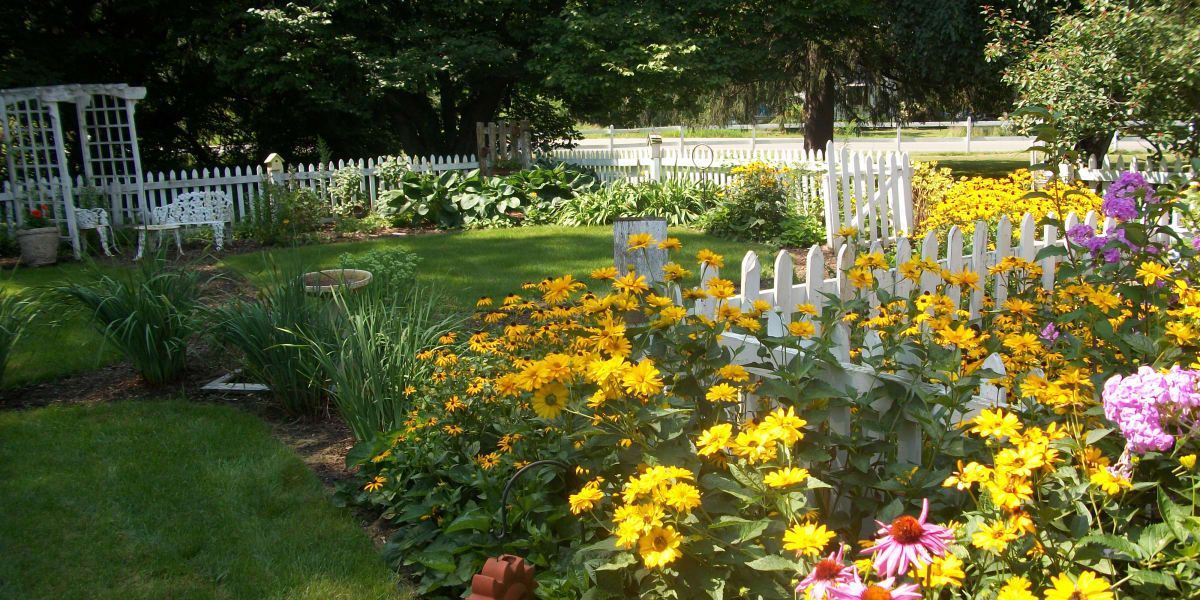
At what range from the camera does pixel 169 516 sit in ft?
11.8

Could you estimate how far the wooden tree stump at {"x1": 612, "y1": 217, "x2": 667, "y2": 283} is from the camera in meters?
3.49

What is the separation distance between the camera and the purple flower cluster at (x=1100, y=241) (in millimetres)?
3139

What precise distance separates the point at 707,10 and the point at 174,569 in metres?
12.8

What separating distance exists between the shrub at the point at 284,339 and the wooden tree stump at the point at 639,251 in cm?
149

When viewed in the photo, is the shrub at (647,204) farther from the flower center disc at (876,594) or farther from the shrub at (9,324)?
the flower center disc at (876,594)

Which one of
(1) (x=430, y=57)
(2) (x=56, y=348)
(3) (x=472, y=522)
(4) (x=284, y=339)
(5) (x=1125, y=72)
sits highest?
(1) (x=430, y=57)

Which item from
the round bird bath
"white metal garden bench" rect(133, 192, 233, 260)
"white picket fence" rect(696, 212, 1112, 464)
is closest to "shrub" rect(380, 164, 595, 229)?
"white metal garden bench" rect(133, 192, 233, 260)

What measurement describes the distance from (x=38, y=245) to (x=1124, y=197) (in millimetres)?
9638

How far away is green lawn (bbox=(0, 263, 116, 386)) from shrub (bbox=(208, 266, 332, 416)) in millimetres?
1006

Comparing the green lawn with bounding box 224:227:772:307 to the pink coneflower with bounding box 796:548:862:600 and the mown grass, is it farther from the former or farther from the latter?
the pink coneflower with bounding box 796:548:862:600

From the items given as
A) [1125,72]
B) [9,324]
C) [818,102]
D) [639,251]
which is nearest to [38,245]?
[9,324]

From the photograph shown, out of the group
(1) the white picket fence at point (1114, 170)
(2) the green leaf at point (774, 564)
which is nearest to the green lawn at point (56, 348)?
(2) the green leaf at point (774, 564)

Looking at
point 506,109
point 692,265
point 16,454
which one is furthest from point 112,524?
point 506,109

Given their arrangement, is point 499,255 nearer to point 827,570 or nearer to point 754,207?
point 754,207
